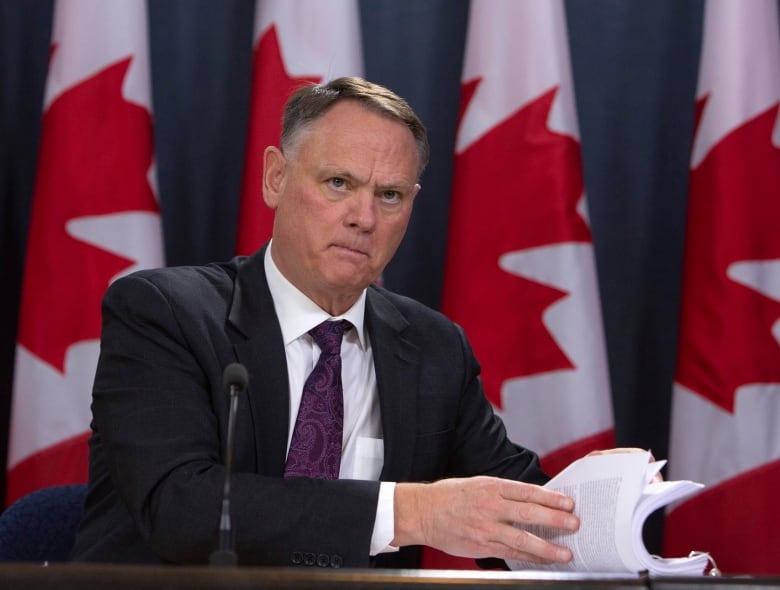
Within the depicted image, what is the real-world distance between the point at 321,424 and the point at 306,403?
0.06 m

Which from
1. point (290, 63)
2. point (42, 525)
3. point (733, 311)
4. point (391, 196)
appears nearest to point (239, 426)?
point (42, 525)

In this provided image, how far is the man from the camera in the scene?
1.93 metres

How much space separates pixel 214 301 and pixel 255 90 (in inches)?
53.3

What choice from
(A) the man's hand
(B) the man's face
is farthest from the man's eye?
(A) the man's hand

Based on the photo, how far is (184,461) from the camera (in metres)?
2.00

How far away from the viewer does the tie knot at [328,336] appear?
249cm

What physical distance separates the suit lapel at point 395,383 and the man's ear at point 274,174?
1.18 feet

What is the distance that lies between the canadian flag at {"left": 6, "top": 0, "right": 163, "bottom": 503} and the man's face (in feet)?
3.38

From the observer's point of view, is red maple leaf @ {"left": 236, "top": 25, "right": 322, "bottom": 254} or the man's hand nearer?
the man's hand

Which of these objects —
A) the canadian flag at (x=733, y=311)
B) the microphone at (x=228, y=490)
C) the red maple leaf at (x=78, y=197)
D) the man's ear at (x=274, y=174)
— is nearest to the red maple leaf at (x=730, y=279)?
the canadian flag at (x=733, y=311)

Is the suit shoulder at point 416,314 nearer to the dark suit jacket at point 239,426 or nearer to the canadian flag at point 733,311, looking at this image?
the dark suit jacket at point 239,426

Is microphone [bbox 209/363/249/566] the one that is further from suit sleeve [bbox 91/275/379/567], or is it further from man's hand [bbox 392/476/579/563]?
man's hand [bbox 392/476/579/563]

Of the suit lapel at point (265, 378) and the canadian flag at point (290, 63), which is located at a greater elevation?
the canadian flag at point (290, 63)

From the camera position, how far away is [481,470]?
2639 millimetres
